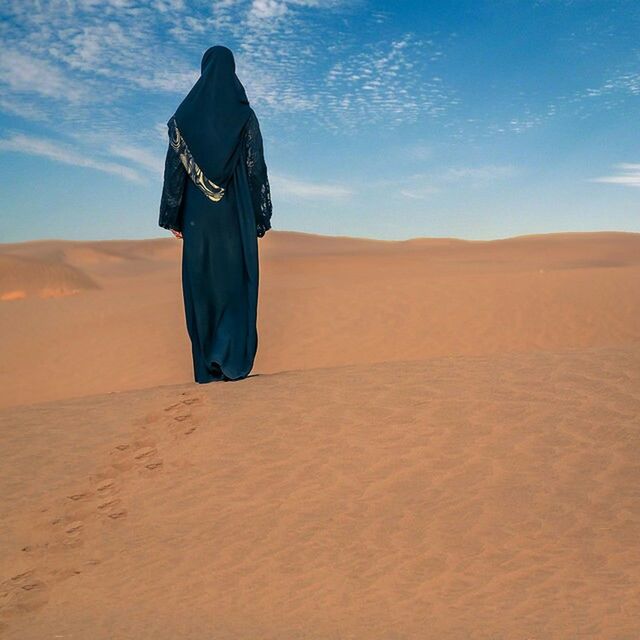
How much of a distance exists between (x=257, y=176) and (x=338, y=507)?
364cm

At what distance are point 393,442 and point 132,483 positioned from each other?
2.08 meters

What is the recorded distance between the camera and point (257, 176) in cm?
Result: 817

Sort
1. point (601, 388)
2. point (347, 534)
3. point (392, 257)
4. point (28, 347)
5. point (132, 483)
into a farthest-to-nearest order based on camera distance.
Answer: point (392, 257)
point (28, 347)
point (601, 388)
point (132, 483)
point (347, 534)

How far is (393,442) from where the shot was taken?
21.8 ft

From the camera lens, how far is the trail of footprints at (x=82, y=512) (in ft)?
17.4

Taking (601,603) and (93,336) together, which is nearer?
(601,603)

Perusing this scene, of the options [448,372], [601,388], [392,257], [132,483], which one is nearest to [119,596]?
[132,483]

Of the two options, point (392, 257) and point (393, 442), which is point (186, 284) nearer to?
point (393, 442)

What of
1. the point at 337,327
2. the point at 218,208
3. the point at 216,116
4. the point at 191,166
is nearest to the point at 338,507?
the point at 218,208

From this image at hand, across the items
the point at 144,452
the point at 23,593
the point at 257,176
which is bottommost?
the point at 23,593

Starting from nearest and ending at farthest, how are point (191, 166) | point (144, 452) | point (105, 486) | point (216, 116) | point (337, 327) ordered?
point (105, 486) < point (144, 452) < point (216, 116) < point (191, 166) < point (337, 327)

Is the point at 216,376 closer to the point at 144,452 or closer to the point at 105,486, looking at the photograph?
the point at 144,452

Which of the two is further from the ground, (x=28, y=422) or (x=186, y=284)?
(x=186, y=284)

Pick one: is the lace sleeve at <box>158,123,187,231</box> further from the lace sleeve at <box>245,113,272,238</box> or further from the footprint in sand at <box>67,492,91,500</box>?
the footprint in sand at <box>67,492,91,500</box>
